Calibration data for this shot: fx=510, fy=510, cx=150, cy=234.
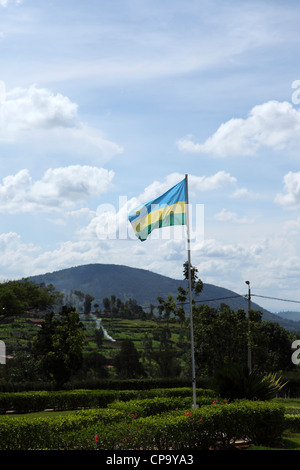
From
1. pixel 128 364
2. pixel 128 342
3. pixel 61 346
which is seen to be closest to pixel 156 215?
pixel 61 346

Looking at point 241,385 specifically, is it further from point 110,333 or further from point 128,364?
point 110,333

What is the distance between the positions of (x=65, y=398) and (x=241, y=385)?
1299cm

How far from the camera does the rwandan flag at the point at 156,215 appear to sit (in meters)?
15.5

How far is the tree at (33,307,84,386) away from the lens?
32.9m

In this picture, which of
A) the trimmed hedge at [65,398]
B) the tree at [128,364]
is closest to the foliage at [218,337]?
the trimmed hedge at [65,398]

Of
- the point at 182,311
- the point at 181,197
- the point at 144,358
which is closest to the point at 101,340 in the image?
the point at 144,358

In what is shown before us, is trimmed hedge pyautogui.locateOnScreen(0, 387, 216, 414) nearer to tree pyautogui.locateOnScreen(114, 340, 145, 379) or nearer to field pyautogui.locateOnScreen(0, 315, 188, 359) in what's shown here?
tree pyautogui.locateOnScreen(114, 340, 145, 379)

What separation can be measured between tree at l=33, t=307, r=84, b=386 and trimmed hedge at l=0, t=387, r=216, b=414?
6523mm

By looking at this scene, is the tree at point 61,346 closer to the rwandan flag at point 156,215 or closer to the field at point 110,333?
the rwandan flag at point 156,215

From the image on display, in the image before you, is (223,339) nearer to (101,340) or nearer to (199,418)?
(199,418)

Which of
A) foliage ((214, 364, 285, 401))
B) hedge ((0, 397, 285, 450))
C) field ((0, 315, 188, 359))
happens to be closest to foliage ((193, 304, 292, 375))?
foliage ((214, 364, 285, 401))

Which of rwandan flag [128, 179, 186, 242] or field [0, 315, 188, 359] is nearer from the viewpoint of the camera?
rwandan flag [128, 179, 186, 242]

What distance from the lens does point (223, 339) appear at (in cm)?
4012

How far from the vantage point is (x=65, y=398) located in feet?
83.8
